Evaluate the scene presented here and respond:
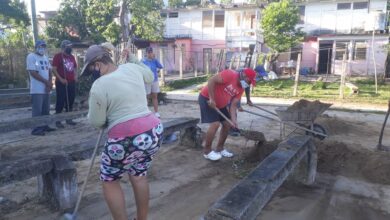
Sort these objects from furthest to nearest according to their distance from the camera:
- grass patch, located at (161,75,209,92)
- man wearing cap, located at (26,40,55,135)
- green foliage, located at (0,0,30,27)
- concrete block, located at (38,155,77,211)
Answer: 1. green foliage, located at (0,0,30,27)
2. grass patch, located at (161,75,209,92)
3. man wearing cap, located at (26,40,55,135)
4. concrete block, located at (38,155,77,211)

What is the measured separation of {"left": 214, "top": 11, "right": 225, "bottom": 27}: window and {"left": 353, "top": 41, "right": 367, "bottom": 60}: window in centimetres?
1056

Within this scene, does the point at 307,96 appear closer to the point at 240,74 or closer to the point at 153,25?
the point at 240,74

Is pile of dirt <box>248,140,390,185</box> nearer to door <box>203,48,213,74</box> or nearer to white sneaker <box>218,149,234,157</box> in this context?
white sneaker <box>218,149,234,157</box>

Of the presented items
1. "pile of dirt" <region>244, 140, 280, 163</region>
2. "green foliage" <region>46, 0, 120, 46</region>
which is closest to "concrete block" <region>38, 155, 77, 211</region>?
"pile of dirt" <region>244, 140, 280, 163</region>

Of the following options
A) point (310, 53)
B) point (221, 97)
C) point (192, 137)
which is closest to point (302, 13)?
point (310, 53)

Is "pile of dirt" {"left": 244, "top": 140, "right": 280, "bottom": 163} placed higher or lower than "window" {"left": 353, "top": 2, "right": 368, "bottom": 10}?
lower

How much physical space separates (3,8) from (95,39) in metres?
7.77

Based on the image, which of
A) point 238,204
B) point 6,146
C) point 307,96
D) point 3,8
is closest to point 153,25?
point 3,8

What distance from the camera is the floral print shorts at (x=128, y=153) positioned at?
260cm

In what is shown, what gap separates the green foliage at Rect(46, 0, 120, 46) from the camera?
24969 millimetres

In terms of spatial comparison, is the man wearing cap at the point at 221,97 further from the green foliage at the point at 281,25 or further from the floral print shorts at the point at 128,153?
the green foliage at the point at 281,25

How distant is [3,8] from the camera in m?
18.5

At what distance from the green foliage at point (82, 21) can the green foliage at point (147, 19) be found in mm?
1801

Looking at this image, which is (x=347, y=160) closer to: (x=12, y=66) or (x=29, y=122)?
(x=29, y=122)
